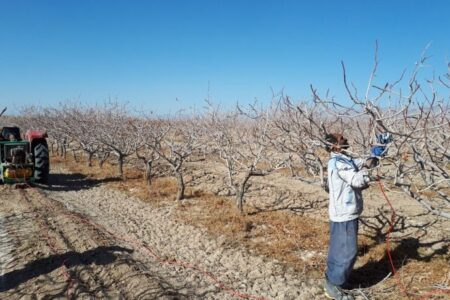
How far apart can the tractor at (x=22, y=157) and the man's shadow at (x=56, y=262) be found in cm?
536

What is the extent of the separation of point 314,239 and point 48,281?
3.73 meters

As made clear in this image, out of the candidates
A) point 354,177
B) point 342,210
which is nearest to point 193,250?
point 342,210

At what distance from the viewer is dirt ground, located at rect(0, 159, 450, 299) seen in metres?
4.13

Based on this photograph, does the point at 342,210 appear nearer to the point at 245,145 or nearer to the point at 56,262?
the point at 56,262

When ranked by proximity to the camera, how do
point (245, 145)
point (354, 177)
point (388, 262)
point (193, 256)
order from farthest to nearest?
point (245, 145)
point (193, 256)
point (388, 262)
point (354, 177)

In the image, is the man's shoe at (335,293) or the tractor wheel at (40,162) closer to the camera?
the man's shoe at (335,293)

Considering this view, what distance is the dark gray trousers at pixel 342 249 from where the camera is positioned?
12.0 ft

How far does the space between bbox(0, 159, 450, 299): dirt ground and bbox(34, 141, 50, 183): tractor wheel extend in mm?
1374

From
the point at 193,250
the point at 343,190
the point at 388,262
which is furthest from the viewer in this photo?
the point at 193,250

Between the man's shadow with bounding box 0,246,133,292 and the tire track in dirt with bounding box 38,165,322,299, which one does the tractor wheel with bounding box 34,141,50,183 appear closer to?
the tire track in dirt with bounding box 38,165,322,299

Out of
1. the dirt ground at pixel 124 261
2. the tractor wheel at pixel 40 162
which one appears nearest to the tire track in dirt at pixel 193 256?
the dirt ground at pixel 124 261

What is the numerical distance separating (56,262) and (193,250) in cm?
183

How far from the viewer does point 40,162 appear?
987 cm

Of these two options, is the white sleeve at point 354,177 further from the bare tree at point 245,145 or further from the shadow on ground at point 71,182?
the shadow on ground at point 71,182
